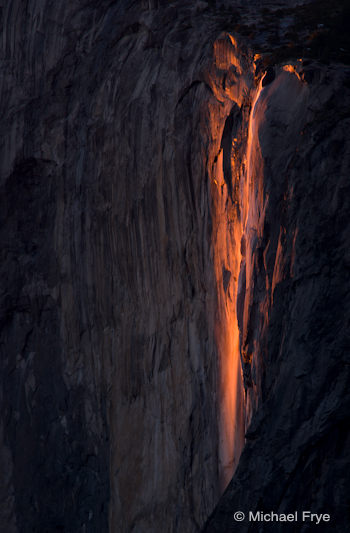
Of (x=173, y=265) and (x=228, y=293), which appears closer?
(x=228, y=293)

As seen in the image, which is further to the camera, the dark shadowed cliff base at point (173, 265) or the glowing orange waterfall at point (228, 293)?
the glowing orange waterfall at point (228, 293)

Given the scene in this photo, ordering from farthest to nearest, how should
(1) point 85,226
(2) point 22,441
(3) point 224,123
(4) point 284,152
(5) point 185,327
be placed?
1. (2) point 22,441
2. (1) point 85,226
3. (5) point 185,327
4. (3) point 224,123
5. (4) point 284,152

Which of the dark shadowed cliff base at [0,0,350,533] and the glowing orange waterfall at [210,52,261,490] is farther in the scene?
the glowing orange waterfall at [210,52,261,490]

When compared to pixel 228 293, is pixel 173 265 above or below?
above

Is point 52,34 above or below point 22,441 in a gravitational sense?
above

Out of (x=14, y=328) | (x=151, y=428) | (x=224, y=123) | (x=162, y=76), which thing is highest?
(x=162, y=76)

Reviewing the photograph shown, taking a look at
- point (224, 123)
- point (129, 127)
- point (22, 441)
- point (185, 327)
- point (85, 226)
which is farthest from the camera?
point (22, 441)

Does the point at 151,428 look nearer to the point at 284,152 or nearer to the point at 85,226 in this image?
the point at 85,226

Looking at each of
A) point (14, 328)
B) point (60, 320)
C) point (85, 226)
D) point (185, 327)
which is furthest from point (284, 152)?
point (14, 328)
